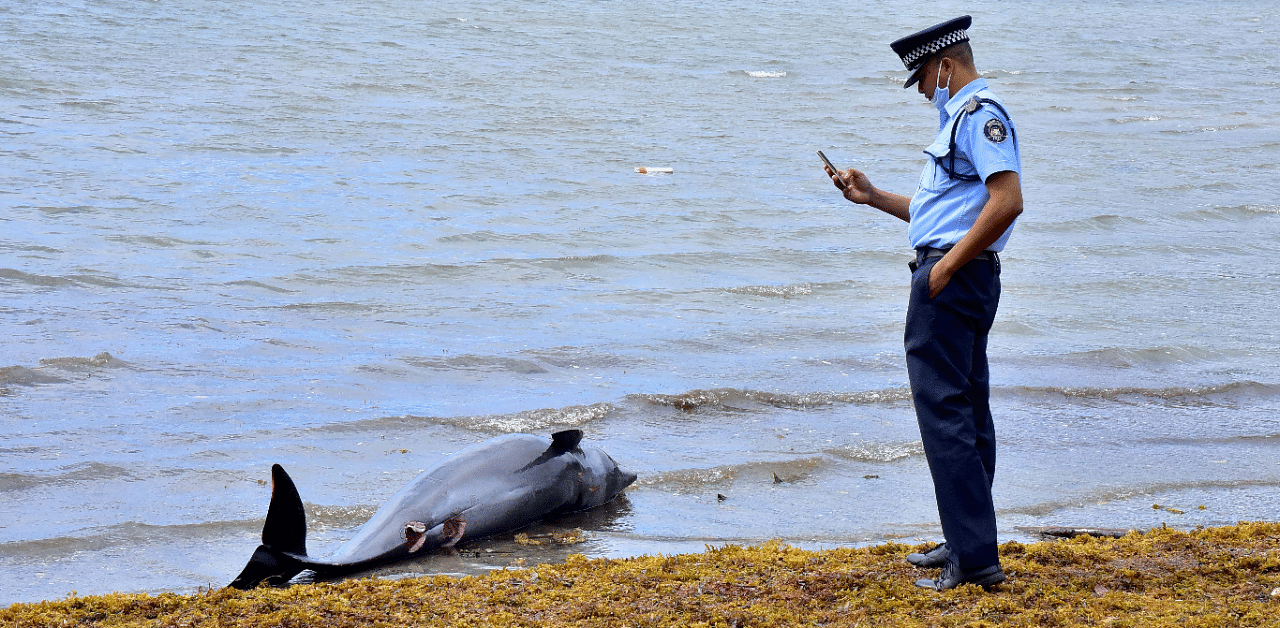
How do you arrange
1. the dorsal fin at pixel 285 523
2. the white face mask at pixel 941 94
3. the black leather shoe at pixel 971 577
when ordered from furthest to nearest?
1. the dorsal fin at pixel 285 523
2. the black leather shoe at pixel 971 577
3. the white face mask at pixel 941 94

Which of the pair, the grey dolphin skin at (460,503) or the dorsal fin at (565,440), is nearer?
the grey dolphin skin at (460,503)

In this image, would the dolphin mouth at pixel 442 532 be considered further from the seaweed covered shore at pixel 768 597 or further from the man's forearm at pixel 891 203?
the man's forearm at pixel 891 203

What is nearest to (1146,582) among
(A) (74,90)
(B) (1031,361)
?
(B) (1031,361)

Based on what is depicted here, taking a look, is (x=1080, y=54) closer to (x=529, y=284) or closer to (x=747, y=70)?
(x=747, y=70)

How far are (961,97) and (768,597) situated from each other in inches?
77.3

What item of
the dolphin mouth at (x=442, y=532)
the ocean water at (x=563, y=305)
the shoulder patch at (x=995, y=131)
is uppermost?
the shoulder patch at (x=995, y=131)

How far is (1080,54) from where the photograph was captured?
39.1 m

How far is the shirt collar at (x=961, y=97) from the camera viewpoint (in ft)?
14.6

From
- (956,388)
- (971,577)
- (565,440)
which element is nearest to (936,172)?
(956,388)

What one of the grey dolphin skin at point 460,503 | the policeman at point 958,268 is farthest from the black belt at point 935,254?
the grey dolphin skin at point 460,503

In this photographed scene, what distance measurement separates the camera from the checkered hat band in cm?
448

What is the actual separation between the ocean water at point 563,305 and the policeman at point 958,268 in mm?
1867

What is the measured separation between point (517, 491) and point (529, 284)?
262 inches

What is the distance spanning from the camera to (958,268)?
14.2 feet
